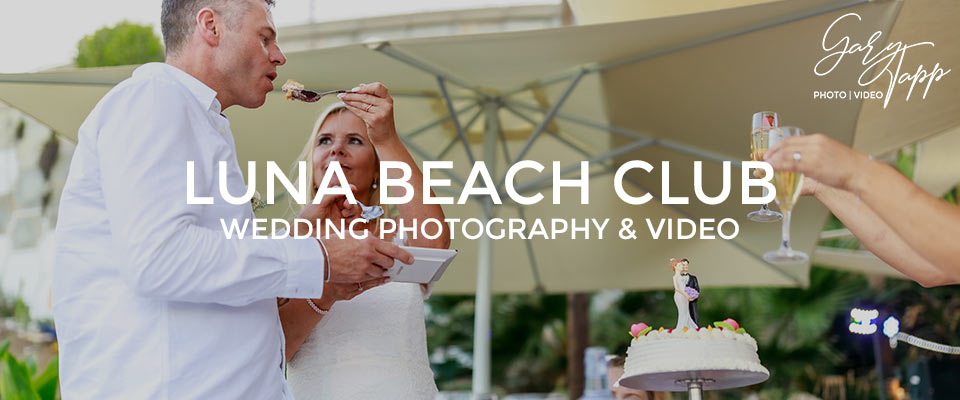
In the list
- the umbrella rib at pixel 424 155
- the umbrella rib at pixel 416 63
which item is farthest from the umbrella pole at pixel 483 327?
the umbrella rib at pixel 416 63

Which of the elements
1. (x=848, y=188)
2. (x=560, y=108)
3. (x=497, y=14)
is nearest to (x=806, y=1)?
(x=560, y=108)

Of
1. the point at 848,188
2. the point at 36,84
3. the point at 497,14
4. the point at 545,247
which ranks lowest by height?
the point at 848,188

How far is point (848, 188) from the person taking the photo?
1.74 meters

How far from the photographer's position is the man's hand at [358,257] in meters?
1.88

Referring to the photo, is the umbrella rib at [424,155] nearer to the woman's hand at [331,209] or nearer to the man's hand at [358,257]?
the woman's hand at [331,209]

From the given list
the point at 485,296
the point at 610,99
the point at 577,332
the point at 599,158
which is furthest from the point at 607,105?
the point at 577,332

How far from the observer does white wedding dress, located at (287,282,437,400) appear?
255 centimetres

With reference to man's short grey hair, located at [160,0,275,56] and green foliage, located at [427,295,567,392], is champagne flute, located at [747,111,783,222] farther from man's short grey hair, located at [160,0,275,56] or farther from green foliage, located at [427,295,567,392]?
green foliage, located at [427,295,567,392]

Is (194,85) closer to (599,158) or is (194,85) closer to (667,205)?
(599,158)

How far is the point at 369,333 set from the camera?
2.62m

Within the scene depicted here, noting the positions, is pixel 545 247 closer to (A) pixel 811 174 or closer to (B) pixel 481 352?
(B) pixel 481 352

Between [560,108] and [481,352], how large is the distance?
1840 mm
